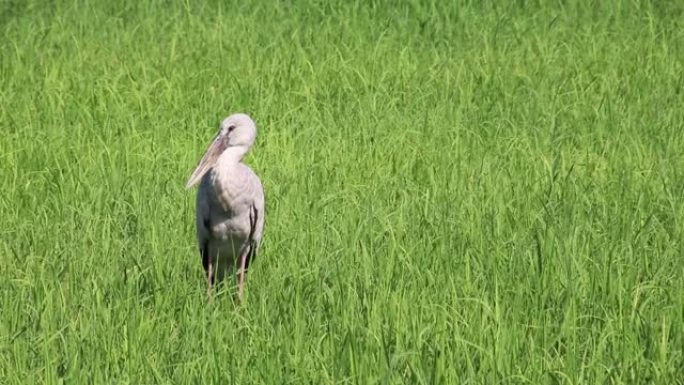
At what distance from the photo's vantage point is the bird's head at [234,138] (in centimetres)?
541

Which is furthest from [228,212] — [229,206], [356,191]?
[356,191]

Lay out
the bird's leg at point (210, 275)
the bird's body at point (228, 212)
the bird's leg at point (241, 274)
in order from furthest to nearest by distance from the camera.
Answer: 1. the bird's body at point (228, 212)
2. the bird's leg at point (210, 275)
3. the bird's leg at point (241, 274)

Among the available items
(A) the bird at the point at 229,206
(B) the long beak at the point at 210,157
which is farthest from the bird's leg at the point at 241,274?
(B) the long beak at the point at 210,157

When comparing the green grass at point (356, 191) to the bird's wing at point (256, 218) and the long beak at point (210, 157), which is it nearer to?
the bird's wing at point (256, 218)

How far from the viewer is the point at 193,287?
17.2 feet

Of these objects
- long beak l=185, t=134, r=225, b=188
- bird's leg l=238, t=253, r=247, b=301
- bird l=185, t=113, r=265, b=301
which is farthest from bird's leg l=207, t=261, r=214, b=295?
long beak l=185, t=134, r=225, b=188

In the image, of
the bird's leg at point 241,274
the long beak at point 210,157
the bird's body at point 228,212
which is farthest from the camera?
the long beak at point 210,157

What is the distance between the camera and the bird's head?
17.7 feet

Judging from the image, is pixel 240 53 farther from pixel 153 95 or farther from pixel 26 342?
pixel 26 342

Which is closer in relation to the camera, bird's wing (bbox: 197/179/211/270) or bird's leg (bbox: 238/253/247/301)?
bird's leg (bbox: 238/253/247/301)

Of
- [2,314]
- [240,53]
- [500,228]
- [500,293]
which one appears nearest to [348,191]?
[500,228]

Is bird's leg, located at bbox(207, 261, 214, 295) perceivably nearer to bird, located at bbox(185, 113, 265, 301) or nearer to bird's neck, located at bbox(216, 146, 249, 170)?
bird, located at bbox(185, 113, 265, 301)

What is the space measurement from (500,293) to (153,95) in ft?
12.0

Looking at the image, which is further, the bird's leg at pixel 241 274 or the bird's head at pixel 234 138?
the bird's head at pixel 234 138
